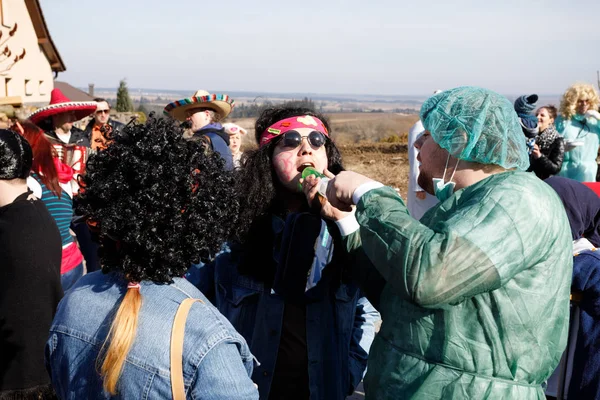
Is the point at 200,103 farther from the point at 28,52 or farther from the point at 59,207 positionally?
the point at 28,52

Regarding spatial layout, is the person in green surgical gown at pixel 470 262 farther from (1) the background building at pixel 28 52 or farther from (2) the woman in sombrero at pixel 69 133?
(1) the background building at pixel 28 52

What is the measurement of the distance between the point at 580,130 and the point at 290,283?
250 inches

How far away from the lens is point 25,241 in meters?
2.81

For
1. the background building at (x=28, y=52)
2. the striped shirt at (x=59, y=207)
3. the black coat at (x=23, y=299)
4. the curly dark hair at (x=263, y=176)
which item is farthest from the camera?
the background building at (x=28, y=52)

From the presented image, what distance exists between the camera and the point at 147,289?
162 centimetres

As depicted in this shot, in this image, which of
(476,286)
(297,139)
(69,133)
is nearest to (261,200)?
(297,139)

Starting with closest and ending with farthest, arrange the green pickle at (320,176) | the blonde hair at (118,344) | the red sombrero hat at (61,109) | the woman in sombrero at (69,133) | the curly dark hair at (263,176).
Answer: the blonde hair at (118,344) < the green pickle at (320,176) < the curly dark hair at (263,176) < the woman in sombrero at (69,133) < the red sombrero hat at (61,109)

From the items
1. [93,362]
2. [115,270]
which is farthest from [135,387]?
[115,270]

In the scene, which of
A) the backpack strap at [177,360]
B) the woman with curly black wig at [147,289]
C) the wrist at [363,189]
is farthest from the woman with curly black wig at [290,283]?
the backpack strap at [177,360]

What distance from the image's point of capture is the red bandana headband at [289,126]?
2502 millimetres

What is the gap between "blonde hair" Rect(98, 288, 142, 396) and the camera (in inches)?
58.6

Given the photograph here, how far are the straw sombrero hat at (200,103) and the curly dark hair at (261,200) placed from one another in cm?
306

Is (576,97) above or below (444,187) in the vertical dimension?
above

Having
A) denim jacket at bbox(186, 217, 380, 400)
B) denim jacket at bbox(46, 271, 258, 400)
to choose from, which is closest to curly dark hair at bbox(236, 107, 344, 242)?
denim jacket at bbox(186, 217, 380, 400)
